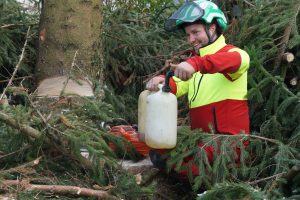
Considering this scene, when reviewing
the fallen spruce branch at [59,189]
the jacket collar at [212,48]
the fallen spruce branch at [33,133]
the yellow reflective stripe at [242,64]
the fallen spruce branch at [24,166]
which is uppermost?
the jacket collar at [212,48]

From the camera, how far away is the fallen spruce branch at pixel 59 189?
12.3ft

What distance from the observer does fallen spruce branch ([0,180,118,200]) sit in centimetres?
374

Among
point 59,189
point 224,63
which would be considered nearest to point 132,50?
point 224,63

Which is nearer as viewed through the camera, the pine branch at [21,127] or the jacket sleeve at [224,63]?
the pine branch at [21,127]

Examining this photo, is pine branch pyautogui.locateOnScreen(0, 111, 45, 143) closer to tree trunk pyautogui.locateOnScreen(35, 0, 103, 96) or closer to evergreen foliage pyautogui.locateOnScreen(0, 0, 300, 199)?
evergreen foliage pyautogui.locateOnScreen(0, 0, 300, 199)

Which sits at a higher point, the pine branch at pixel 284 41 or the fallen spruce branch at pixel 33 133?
the pine branch at pixel 284 41

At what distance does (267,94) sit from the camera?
524 centimetres

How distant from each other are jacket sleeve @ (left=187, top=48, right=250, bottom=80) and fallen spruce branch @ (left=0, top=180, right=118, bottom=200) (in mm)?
941

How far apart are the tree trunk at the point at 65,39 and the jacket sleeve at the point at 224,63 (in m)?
1.58

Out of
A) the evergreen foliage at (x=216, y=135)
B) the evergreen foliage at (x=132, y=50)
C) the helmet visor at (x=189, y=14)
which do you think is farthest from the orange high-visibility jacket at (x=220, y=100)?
the evergreen foliage at (x=132, y=50)

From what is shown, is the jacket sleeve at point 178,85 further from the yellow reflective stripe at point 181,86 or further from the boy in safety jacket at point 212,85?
the boy in safety jacket at point 212,85

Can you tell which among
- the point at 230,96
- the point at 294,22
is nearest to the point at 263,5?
the point at 294,22

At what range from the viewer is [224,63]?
4.37m

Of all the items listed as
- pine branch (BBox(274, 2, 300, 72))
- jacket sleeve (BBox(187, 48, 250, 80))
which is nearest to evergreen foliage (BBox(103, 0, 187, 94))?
pine branch (BBox(274, 2, 300, 72))
